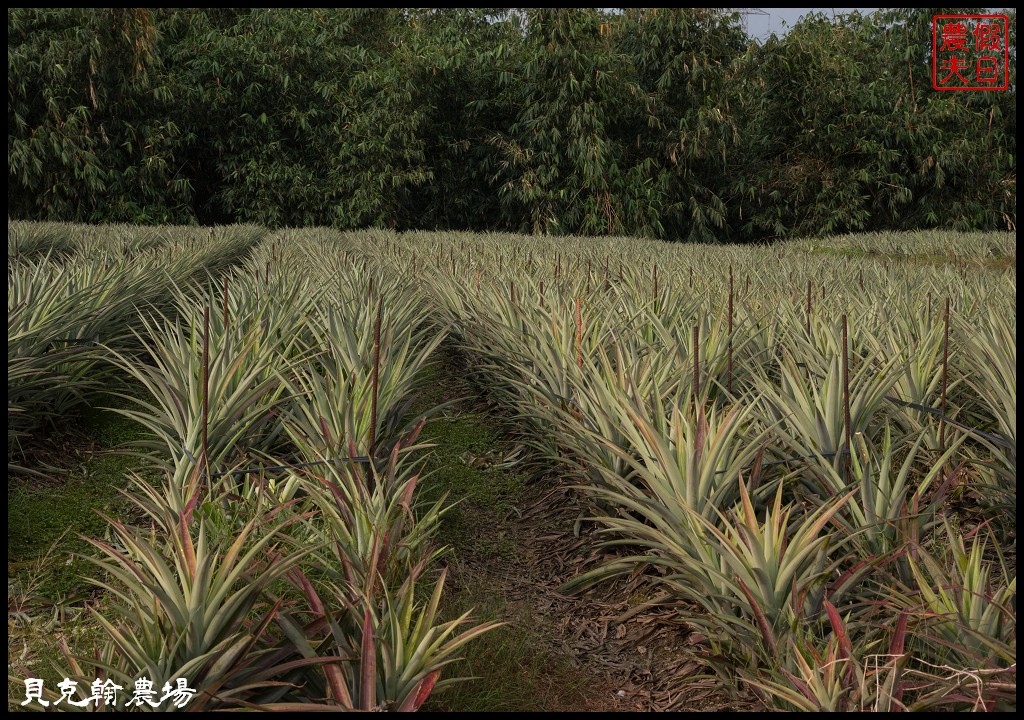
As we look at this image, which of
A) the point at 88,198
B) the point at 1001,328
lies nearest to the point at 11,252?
the point at 1001,328

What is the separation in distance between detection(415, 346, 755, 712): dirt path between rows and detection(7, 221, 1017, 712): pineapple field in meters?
0.01

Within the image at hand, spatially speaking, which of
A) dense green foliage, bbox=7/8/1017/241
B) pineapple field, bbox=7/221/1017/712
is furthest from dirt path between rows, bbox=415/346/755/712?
dense green foliage, bbox=7/8/1017/241

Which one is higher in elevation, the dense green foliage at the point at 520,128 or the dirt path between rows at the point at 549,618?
the dense green foliage at the point at 520,128

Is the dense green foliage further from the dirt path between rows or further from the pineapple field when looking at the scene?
the dirt path between rows

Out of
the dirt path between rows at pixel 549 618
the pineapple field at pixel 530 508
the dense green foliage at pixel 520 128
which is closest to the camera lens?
the pineapple field at pixel 530 508

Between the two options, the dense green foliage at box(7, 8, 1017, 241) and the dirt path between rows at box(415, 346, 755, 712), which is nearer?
the dirt path between rows at box(415, 346, 755, 712)

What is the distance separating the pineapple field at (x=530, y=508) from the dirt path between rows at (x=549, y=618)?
0.03ft

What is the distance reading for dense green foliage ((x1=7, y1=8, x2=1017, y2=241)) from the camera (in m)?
15.1

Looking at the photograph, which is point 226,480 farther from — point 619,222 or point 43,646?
point 619,222

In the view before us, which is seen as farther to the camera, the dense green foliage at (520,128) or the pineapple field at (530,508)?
the dense green foliage at (520,128)

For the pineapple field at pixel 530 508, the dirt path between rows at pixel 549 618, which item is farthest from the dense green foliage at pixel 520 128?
the dirt path between rows at pixel 549 618

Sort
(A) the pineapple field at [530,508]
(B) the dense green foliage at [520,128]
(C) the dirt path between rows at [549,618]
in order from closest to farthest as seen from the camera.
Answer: (A) the pineapple field at [530,508] → (C) the dirt path between rows at [549,618] → (B) the dense green foliage at [520,128]

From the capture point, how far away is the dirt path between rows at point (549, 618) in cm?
189

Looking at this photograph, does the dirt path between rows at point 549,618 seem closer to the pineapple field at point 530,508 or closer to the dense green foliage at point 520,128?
the pineapple field at point 530,508
